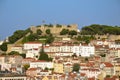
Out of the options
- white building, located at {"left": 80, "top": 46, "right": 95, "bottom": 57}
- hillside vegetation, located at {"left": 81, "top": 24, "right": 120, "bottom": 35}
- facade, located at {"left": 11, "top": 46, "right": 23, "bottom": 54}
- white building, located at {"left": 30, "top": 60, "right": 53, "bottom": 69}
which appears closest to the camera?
white building, located at {"left": 30, "top": 60, "right": 53, "bottom": 69}

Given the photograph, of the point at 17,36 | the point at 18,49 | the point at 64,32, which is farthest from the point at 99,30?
the point at 18,49

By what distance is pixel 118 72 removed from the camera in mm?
25516

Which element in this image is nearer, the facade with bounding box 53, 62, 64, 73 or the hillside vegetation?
the facade with bounding box 53, 62, 64, 73

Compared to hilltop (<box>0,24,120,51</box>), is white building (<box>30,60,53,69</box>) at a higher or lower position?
lower

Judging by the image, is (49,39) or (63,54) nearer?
(63,54)

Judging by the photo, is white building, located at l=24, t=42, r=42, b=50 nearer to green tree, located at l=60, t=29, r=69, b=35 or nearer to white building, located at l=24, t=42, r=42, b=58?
white building, located at l=24, t=42, r=42, b=58

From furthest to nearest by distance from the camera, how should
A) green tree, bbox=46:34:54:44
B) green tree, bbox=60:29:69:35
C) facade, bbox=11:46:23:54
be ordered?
green tree, bbox=60:29:69:35 < green tree, bbox=46:34:54:44 < facade, bbox=11:46:23:54

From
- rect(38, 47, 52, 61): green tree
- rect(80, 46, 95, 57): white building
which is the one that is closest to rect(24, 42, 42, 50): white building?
rect(38, 47, 52, 61): green tree

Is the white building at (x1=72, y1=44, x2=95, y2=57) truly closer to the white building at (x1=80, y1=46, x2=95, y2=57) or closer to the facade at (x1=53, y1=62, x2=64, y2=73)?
the white building at (x1=80, y1=46, x2=95, y2=57)

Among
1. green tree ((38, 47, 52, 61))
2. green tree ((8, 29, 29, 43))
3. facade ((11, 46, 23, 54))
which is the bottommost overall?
green tree ((38, 47, 52, 61))

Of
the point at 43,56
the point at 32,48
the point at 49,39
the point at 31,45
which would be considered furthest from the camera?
the point at 49,39

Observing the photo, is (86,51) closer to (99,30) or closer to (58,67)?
(58,67)

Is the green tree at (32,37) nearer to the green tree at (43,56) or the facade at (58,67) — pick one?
the green tree at (43,56)

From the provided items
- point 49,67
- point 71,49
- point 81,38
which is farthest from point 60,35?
point 49,67
